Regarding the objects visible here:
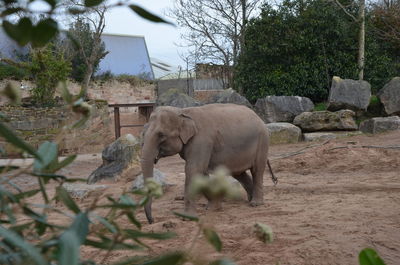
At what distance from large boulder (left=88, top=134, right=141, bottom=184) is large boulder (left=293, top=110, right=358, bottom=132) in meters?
5.65

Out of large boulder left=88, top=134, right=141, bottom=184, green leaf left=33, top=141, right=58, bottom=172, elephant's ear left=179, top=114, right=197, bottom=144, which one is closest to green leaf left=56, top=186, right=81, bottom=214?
green leaf left=33, top=141, right=58, bottom=172

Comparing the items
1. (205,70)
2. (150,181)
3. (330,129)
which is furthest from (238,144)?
(205,70)

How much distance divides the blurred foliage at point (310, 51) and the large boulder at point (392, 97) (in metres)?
2.01

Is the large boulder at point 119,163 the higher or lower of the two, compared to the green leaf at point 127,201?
lower

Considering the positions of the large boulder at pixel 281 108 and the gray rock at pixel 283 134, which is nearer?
the gray rock at pixel 283 134

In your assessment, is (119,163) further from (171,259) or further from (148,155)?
(171,259)

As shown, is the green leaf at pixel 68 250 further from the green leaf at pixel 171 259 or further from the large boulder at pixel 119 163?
the large boulder at pixel 119 163

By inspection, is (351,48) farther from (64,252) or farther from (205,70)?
(64,252)

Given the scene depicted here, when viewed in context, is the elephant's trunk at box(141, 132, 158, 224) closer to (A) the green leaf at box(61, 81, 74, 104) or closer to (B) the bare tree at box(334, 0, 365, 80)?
(A) the green leaf at box(61, 81, 74, 104)

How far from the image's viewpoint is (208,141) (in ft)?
19.7

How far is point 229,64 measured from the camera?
24047mm

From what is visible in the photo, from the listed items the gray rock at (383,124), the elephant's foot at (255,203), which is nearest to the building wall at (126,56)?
the gray rock at (383,124)

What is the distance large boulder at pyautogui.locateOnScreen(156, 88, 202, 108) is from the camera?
14.6m

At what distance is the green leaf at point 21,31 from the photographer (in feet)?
2.31
